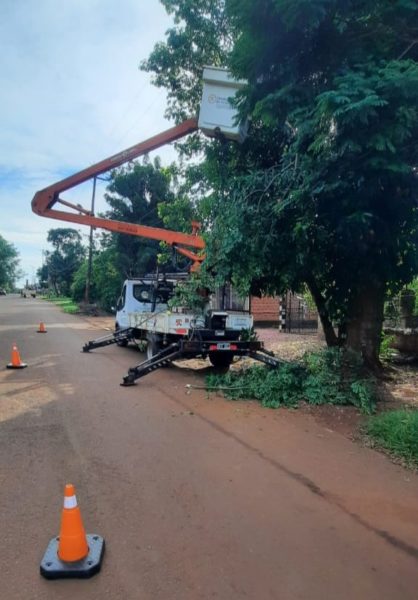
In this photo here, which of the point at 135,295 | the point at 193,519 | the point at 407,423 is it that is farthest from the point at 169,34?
the point at 193,519

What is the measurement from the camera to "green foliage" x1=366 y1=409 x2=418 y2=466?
4.89 metres

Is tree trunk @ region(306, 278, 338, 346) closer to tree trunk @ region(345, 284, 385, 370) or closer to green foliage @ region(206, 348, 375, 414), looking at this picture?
tree trunk @ region(345, 284, 385, 370)

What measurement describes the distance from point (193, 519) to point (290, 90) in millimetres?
5138

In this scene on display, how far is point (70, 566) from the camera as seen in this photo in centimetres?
279

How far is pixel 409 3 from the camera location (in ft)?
15.2

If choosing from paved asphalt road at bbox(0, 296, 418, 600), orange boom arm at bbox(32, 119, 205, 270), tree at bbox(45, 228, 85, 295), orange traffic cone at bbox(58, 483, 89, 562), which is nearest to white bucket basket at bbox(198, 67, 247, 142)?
orange boom arm at bbox(32, 119, 205, 270)

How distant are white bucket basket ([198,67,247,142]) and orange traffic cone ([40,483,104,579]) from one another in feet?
25.0

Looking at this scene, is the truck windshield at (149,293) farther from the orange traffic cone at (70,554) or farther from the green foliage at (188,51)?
the orange traffic cone at (70,554)

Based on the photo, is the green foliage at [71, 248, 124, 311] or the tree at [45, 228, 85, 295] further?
the tree at [45, 228, 85, 295]

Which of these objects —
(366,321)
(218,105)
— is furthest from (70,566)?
(218,105)

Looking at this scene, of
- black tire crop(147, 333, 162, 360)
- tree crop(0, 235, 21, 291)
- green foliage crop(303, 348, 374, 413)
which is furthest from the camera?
tree crop(0, 235, 21, 291)

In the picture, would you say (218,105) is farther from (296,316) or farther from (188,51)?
(296,316)

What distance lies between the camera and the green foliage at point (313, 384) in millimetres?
6949

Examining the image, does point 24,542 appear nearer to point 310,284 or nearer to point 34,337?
point 310,284
